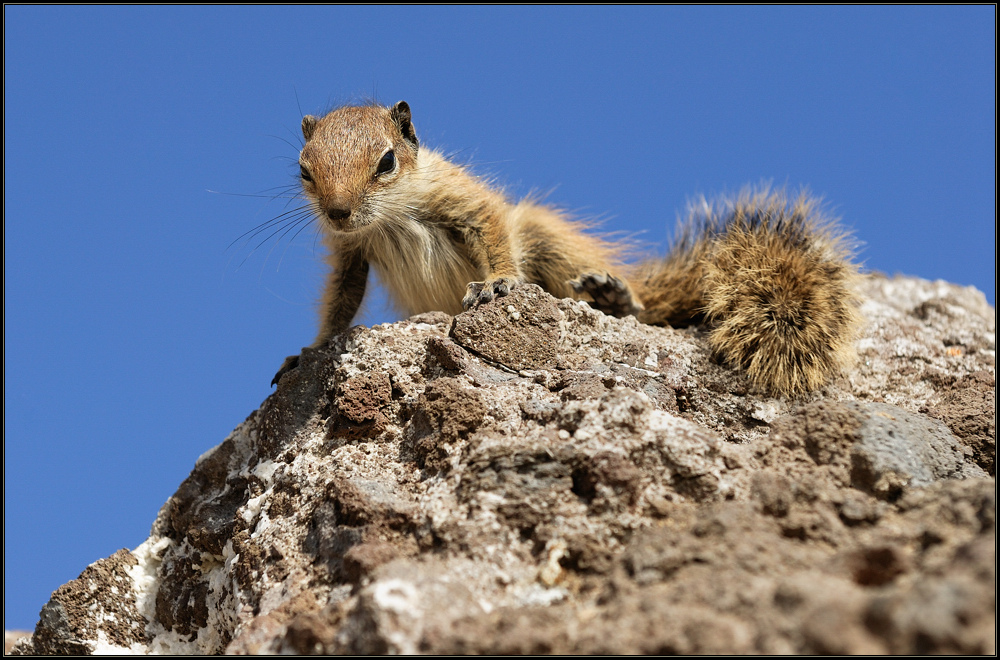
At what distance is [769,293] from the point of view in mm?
5051

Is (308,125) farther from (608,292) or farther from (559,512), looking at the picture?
(559,512)

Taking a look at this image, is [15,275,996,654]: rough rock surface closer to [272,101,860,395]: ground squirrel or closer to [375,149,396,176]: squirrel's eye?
[272,101,860,395]: ground squirrel

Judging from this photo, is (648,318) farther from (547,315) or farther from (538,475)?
(538,475)

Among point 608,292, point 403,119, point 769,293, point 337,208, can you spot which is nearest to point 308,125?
point 403,119

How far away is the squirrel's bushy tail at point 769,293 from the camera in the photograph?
15.3 ft

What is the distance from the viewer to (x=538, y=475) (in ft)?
9.64

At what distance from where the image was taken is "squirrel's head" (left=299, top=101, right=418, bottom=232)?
5.16 m

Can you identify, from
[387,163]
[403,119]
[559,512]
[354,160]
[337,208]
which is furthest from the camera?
[403,119]

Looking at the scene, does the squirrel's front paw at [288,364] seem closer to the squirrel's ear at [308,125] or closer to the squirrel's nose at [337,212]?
the squirrel's nose at [337,212]

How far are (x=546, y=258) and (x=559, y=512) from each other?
3661 mm

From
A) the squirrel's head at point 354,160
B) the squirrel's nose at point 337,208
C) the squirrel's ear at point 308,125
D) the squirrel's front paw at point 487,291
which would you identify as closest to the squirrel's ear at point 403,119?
the squirrel's head at point 354,160

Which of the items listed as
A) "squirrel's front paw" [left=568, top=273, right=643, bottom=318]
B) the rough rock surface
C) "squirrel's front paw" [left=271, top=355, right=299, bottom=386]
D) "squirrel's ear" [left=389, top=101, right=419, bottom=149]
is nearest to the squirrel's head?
"squirrel's ear" [left=389, top=101, right=419, bottom=149]

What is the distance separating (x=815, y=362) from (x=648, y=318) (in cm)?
→ 156

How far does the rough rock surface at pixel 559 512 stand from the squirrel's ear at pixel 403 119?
1939 mm
